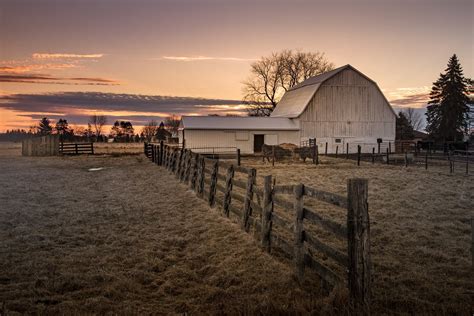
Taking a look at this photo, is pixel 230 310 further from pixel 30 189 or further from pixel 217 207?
pixel 30 189

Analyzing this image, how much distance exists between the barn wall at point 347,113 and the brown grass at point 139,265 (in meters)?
32.3

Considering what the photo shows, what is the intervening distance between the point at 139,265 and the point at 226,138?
33427 millimetres

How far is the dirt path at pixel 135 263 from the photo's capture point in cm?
525

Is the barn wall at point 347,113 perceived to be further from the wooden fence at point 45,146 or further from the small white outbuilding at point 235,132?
the wooden fence at point 45,146

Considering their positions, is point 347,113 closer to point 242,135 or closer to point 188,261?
point 242,135

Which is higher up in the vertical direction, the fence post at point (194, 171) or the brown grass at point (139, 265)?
the fence post at point (194, 171)

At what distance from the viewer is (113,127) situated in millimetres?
133375

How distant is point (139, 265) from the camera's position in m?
6.86

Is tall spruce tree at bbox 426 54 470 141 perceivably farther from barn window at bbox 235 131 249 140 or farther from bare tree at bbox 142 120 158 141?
bare tree at bbox 142 120 158 141

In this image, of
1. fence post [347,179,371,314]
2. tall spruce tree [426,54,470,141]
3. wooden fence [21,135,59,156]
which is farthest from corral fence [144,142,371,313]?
tall spruce tree [426,54,470,141]

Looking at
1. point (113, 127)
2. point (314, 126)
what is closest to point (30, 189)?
point (314, 126)

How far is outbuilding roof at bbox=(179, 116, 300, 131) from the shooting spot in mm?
39656

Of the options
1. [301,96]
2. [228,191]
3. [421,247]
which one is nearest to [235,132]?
[301,96]

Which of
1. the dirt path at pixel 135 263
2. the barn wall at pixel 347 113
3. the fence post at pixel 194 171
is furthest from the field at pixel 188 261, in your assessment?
the barn wall at pixel 347 113
